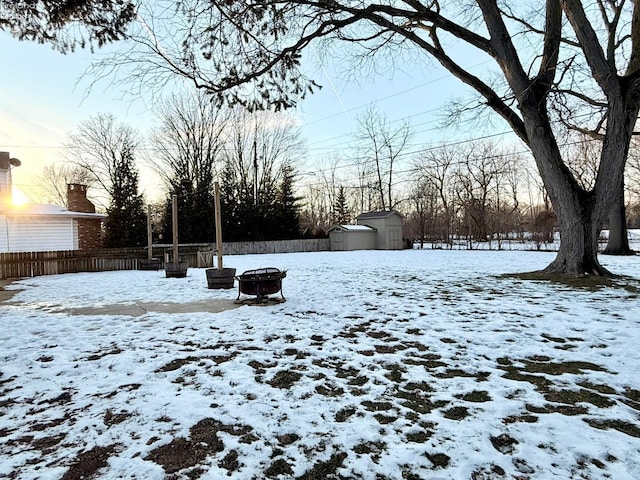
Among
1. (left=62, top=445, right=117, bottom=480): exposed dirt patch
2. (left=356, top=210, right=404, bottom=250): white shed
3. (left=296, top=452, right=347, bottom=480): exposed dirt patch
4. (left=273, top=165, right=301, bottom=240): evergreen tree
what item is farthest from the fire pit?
(left=356, top=210, right=404, bottom=250): white shed

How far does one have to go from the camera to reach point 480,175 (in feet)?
119

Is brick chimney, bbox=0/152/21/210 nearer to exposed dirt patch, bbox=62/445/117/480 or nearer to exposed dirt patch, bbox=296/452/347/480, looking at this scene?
exposed dirt patch, bbox=62/445/117/480

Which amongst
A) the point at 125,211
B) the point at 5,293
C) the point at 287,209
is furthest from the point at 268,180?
the point at 5,293

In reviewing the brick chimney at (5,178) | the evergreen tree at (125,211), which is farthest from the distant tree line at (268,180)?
the brick chimney at (5,178)

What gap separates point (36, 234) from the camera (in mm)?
16297

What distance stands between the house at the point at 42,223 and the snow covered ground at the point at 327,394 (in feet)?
42.1

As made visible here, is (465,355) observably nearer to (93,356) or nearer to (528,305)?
(528,305)

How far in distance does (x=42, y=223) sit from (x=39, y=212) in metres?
0.72

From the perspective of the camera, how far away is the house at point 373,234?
31016 millimetres

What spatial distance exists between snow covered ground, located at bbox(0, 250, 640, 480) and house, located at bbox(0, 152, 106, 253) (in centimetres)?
1283

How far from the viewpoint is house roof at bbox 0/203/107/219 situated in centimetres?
1527

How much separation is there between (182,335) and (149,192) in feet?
91.6

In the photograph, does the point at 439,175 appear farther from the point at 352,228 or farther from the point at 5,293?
the point at 5,293

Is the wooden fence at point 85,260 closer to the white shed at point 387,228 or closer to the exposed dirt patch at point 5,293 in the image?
the exposed dirt patch at point 5,293
